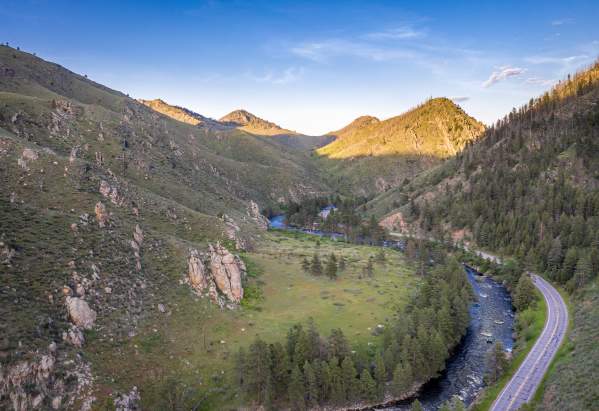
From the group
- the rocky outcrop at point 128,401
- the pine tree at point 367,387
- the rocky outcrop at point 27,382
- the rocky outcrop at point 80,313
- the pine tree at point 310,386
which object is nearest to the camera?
the rocky outcrop at point 27,382

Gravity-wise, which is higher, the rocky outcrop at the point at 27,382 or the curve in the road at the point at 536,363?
the curve in the road at the point at 536,363

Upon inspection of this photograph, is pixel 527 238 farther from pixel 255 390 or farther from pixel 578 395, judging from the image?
pixel 255 390

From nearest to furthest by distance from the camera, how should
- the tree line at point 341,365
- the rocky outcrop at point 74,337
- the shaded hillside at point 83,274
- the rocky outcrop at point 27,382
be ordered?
the rocky outcrop at point 27,382
the shaded hillside at point 83,274
the rocky outcrop at point 74,337
the tree line at point 341,365

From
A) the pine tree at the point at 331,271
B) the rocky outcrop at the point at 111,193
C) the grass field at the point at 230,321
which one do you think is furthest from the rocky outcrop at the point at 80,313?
the pine tree at the point at 331,271

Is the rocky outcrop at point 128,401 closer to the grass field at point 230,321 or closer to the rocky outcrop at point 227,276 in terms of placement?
the grass field at point 230,321

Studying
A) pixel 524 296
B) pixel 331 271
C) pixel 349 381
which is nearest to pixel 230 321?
pixel 349 381

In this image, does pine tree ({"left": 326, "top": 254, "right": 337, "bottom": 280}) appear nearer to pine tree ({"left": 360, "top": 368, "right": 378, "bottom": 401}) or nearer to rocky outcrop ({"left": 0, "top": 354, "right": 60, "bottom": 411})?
pine tree ({"left": 360, "top": 368, "right": 378, "bottom": 401})

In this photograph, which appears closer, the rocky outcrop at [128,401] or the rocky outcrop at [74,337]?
the rocky outcrop at [128,401]
